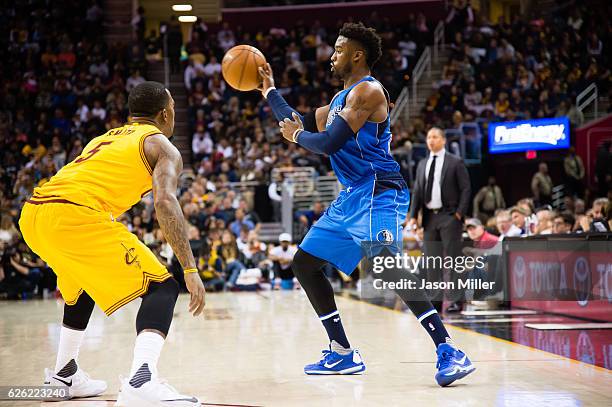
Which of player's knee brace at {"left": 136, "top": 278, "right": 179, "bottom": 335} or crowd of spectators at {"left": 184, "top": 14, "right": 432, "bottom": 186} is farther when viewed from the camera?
crowd of spectators at {"left": 184, "top": 14, "right": 432, "bottom": 186}

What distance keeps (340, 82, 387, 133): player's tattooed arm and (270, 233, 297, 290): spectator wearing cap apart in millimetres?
9478

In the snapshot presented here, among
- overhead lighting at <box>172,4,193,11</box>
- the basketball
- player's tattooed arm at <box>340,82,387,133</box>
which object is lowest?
player's tattooed arm at <box>340,82,387,133</box>

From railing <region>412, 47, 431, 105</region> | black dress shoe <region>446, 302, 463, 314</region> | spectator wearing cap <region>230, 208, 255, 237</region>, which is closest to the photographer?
black dress shoe <region>446, 302, 463, 314</region>

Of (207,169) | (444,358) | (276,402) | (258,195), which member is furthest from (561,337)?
(207,169)

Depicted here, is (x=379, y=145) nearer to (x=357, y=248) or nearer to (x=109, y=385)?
(x=357, y=248)

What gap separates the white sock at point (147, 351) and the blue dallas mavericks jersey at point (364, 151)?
1610 millimetres

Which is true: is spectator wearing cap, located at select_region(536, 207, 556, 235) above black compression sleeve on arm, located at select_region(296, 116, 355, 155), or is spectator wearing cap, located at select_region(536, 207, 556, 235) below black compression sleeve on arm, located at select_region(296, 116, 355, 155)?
below

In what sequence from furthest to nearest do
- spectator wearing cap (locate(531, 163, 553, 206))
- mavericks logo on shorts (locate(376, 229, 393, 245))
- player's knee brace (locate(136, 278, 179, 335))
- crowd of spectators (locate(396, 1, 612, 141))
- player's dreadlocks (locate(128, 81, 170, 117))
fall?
crowd of spectators (locate(396, 1, 612, 141)), spectator wearing cap (locate(531, 163, 553, 206)), mavericks logo on shorts (locate(376, 229, 393, 245)), player's dreadlocks (locate(128, 81, 170, 117)), player's knee brace (locate(136, 278, 179, 335))

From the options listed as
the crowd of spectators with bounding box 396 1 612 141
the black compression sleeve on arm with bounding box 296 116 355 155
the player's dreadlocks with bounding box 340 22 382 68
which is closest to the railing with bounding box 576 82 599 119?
the crowd of spectators with bounding box 396 1 612 141

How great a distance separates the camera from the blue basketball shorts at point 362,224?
180 inches

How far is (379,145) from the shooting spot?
4648 mm

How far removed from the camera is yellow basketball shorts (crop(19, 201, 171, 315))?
359 centimetres

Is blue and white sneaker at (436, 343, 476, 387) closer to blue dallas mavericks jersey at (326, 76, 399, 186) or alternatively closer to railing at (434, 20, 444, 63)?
blue dallas mavericks jersey at (326, 76, 399, 186)

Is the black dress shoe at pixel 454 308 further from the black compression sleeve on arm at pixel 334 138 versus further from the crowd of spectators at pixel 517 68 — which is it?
the crowd of spectators at pixel 517 68
